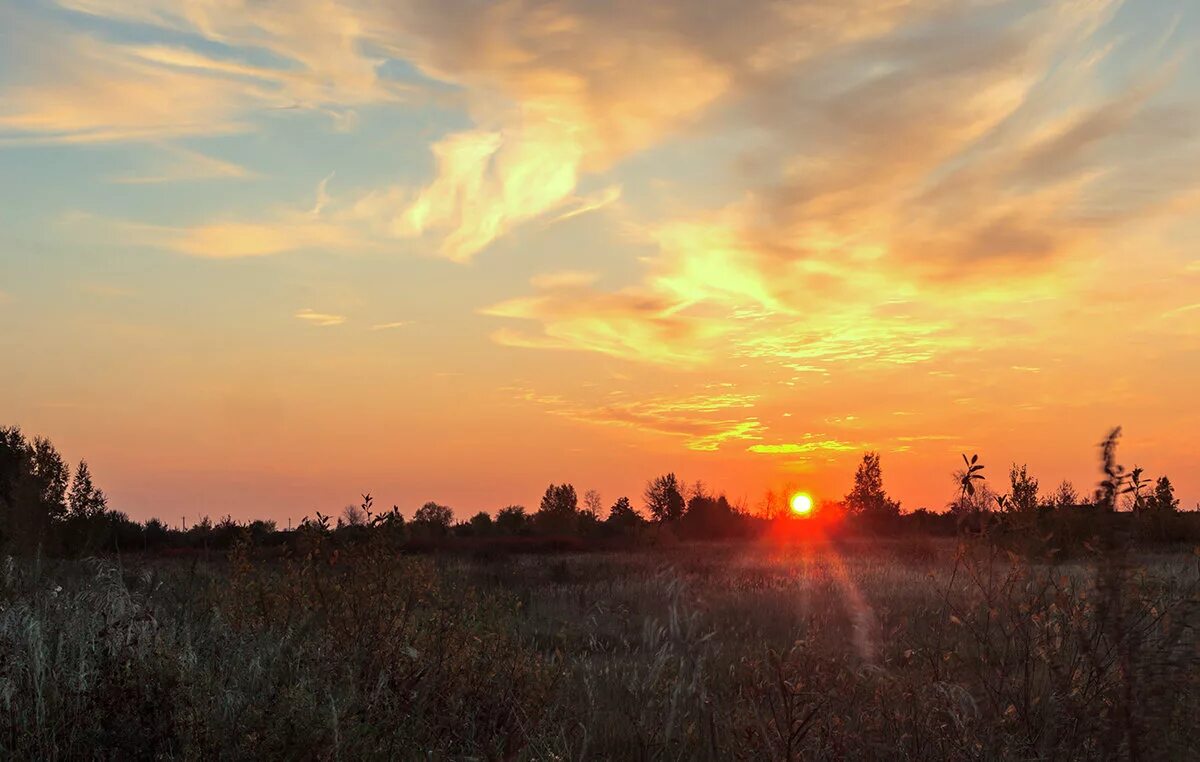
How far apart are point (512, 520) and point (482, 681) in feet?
185

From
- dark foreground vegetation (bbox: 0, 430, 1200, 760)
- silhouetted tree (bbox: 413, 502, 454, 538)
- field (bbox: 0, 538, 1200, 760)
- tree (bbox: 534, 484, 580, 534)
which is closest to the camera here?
dark foreground vegetation (bbox: 0, 430, 1200, 760)

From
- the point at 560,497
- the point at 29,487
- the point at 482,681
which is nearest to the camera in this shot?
the point at 482,681

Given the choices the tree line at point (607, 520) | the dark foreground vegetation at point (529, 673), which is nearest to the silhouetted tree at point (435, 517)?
the tree line at point (607, 520)

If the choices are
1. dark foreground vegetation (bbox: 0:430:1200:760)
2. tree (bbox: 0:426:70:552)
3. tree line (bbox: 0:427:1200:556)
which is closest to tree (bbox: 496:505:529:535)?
tree line (bbox: 0:427:1200:556)

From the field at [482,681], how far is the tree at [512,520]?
44210mm

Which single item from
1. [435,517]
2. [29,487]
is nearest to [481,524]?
[435,517]

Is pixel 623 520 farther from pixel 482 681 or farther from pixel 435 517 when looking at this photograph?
pixel 482 681

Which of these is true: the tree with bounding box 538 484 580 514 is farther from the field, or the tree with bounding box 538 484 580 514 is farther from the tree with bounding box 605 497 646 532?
the field

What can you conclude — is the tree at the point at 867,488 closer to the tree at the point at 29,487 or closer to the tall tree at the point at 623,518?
the tall tree at the point at 623,518

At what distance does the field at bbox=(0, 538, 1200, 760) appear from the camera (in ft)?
15.3

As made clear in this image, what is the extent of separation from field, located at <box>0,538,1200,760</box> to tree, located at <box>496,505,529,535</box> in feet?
145

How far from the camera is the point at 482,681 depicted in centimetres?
652

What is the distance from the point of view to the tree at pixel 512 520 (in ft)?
179

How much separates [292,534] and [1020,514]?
6335 millimetres
